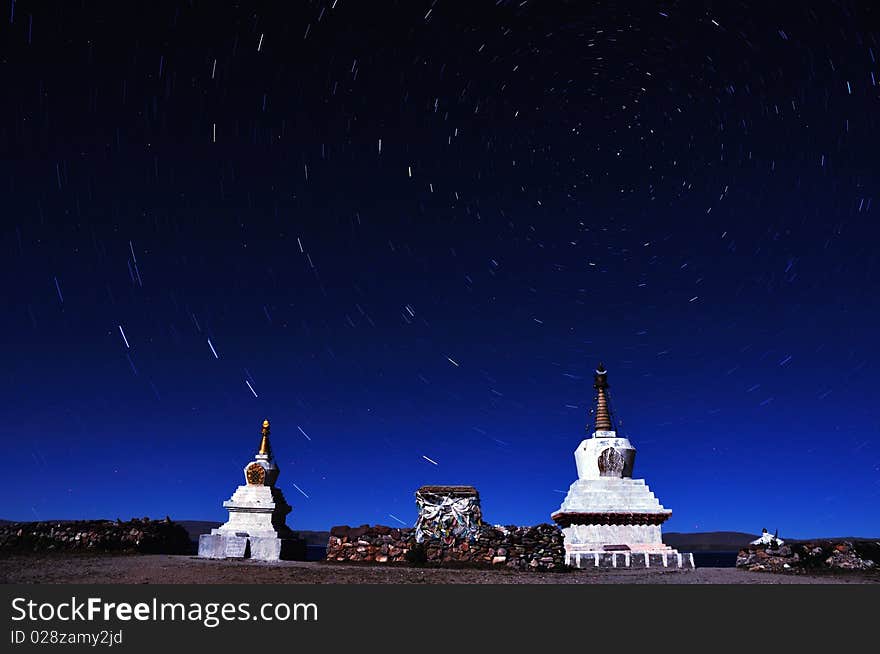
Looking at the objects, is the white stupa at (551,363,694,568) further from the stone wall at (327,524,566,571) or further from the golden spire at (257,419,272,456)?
the golden spire at (257,419,272,456)

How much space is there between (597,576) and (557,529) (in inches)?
163

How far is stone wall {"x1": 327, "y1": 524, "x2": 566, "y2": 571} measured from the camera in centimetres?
2517

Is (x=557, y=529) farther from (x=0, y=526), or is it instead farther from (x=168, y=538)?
(x=0, y=526)

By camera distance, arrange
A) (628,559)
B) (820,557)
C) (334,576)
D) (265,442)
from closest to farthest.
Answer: (334,576) → (820,557) → (628,559) → (265,442)

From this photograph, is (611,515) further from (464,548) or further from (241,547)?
(241,547)

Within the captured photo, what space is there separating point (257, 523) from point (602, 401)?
56.9ft

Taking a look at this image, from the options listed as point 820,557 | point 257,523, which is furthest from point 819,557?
point 257,523

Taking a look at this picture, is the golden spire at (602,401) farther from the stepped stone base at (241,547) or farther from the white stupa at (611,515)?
the stepped stone base at (241,547)

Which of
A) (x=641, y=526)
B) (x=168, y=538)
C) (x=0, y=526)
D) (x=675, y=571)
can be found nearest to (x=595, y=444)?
(x=641, y=526)

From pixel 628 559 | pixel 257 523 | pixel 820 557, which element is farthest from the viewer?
pixel 257 523

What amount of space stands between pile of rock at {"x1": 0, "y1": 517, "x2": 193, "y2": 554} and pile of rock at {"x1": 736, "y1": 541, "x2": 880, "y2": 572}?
27.3 metres

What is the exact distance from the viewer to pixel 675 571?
25656 mm

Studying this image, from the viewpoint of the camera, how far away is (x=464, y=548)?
25797 millimetres

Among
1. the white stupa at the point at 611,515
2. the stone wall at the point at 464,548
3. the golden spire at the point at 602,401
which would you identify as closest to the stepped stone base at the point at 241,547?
the stone wall at the point at 464,548
